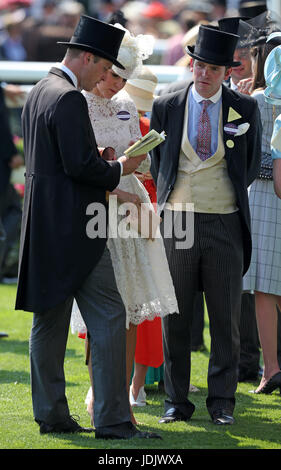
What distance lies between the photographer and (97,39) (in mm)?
5238

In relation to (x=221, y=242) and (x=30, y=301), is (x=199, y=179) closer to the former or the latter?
(x=221, y=242)

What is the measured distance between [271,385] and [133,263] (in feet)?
5.73

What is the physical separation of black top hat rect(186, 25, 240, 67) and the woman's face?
46 centimetres

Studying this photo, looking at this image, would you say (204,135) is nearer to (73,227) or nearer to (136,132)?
(136,132)

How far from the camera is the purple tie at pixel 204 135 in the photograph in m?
5.89

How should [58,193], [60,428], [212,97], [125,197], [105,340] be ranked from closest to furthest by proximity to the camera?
[58,193], [105,340], [60,428], [125,197], [212,97]

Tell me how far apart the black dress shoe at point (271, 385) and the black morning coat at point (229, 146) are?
1.19m

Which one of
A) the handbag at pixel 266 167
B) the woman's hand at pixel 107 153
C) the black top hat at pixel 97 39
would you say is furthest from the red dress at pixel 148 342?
the black top hat at pixel 97 39

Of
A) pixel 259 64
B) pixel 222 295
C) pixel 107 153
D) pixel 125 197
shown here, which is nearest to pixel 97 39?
pixel 107 153

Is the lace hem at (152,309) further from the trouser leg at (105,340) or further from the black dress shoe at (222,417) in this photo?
the black dress shoe at (222,417)

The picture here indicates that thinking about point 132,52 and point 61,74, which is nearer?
point 61,74

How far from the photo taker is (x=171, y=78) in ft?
35.6
